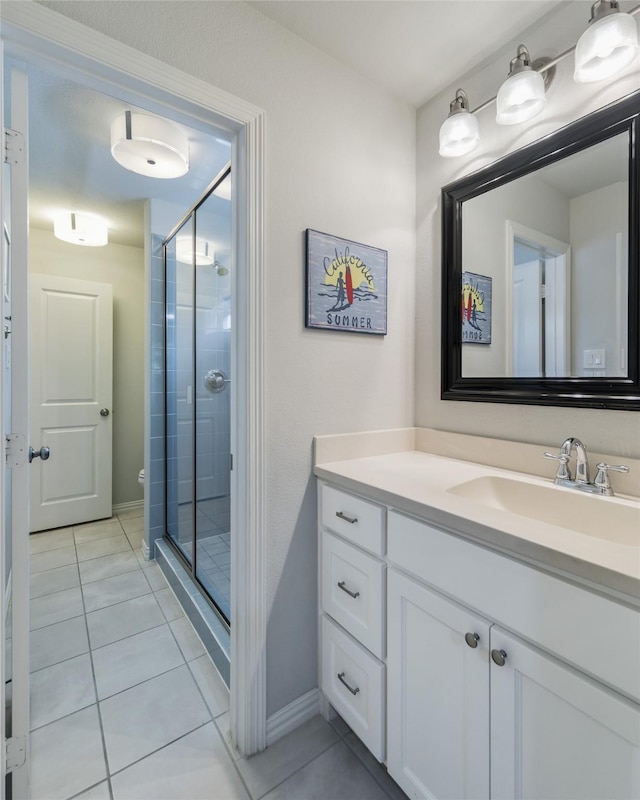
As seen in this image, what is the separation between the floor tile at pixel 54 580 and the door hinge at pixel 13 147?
7.03ft

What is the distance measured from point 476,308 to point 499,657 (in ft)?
3.84

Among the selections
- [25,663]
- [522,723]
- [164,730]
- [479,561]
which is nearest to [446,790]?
[522,723]

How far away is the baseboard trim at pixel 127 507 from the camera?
133 inches

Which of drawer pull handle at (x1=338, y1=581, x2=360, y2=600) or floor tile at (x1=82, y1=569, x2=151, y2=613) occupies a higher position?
drawer pull handle at (x1=338, y1=581, x2=360, y2=600)

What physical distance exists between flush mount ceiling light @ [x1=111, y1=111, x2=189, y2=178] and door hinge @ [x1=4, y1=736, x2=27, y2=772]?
7.21ft

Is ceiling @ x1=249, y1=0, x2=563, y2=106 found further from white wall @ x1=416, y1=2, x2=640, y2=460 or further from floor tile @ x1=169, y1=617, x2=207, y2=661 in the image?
floor tile @ x1=169, y1=617, x2=207, y2=661

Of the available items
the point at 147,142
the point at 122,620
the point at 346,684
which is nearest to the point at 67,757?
the point at 122,620

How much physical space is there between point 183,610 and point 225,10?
8.12 ft

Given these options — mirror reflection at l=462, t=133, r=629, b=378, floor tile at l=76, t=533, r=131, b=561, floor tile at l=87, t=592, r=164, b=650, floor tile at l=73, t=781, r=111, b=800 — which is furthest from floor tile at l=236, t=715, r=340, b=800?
floor tile at l=76, t=533, r=131, b=561

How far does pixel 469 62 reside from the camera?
1417mm

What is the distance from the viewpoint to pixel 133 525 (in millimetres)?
3115

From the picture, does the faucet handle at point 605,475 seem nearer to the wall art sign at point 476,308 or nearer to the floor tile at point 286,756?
the wall art sign at point 476,308

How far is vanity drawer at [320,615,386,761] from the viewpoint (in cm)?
108

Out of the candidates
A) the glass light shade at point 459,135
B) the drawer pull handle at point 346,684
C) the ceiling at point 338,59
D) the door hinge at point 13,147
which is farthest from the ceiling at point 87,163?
the drawer pull handle at point 346,684
